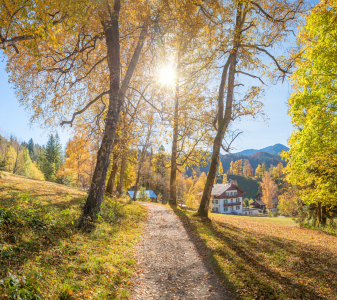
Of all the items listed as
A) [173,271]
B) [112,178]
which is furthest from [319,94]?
[112,178]

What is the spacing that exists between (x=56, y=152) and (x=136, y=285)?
201 feet

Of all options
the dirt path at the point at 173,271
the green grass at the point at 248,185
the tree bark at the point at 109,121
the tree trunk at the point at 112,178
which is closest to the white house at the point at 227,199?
the green grass at the point at 248,185

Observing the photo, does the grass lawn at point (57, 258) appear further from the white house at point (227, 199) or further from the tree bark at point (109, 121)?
the white house at point (227, 199)

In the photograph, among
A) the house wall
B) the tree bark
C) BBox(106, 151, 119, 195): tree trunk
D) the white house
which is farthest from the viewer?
the house wall

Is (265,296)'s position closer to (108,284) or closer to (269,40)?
(108,284)

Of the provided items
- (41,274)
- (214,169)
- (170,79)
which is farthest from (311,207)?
(41,274)

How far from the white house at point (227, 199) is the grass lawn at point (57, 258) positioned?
176 ft

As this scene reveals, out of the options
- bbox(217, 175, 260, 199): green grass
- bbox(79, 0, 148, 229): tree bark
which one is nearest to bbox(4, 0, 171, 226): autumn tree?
bbox(79, 0, 148, 229): tree bark

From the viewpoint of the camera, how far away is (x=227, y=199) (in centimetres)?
6019

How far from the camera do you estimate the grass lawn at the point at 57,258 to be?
335 centimetres

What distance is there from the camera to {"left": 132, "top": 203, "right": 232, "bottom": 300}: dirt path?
4.49m

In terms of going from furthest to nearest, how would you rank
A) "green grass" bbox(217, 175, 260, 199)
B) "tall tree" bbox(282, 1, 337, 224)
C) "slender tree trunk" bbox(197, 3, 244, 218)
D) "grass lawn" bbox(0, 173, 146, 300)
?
"green grass" bbox(217, 175, 260, 199), "slender tree trunk" bbox(197, 3, 244, 218), "tall tree" bbox(282, 1, 337, 224), "grass lawn" bbox(0, 173, 146, 300)

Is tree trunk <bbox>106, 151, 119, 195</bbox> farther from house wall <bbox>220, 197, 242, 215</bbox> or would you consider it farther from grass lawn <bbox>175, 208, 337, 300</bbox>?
house wall <bbox>220, 197, 242, 215</bbox>

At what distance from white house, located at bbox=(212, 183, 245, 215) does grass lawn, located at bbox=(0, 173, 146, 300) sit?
53.7m
